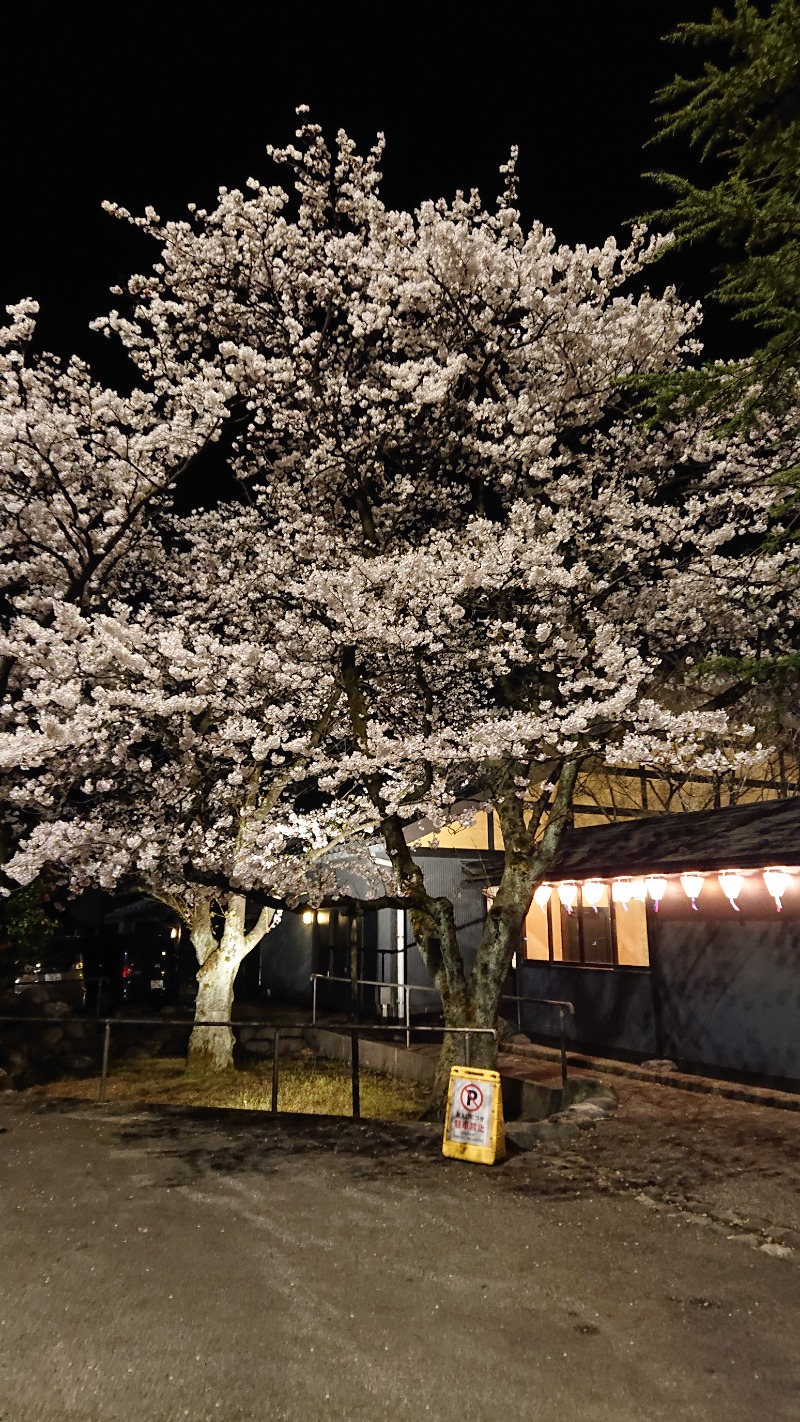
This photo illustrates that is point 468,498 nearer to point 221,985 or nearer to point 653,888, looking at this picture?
point 653,888

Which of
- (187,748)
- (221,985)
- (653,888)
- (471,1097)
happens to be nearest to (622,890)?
(653,888)

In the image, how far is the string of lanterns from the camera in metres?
11.5

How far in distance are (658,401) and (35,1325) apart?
803cm

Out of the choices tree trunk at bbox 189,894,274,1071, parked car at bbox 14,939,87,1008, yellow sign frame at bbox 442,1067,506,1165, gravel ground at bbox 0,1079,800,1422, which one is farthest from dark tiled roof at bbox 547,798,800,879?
parked car at bbox 14,939,87,1008

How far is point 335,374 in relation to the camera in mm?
12664

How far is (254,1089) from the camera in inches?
554

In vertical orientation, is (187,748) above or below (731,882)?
above

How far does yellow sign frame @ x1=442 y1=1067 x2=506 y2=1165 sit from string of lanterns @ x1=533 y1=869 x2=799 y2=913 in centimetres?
392

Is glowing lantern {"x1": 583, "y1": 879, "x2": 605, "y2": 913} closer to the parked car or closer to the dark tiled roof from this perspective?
the dark tiled roof

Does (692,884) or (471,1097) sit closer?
(471,1097)

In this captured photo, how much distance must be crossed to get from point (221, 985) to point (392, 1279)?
10076 mm

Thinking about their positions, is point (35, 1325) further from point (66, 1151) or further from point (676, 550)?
point (676, 550)

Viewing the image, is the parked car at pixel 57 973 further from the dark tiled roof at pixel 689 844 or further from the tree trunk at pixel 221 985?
the dark tiled roof at pixel 689 844

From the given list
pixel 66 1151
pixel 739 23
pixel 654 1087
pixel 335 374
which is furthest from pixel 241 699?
pixel 739 23
